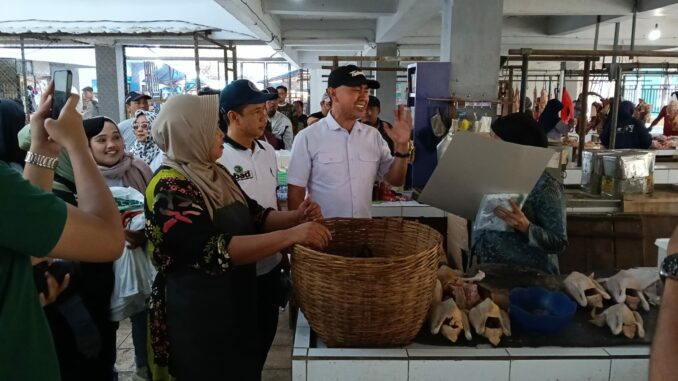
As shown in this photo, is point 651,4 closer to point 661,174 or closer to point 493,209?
point 661,174

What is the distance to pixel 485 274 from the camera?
191 cm

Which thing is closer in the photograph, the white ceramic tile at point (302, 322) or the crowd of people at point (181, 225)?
the crowd of people at point (181, 225)

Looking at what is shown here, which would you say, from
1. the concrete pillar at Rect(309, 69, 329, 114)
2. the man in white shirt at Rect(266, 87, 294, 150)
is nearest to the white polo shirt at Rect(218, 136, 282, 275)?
the man in white shirt at Rect(266, 87, 294, 150)

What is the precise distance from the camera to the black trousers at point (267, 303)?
2135mm

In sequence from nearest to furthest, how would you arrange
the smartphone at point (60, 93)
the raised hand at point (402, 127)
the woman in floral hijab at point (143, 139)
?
the smartphone at point (60, 93)
the raised hand at point (402, 127)
the woman in floral hijab at point (143, 139)

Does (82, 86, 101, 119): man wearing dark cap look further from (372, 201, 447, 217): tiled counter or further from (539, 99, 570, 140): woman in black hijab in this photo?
(539, 99, 570, 140): woman in black hijab

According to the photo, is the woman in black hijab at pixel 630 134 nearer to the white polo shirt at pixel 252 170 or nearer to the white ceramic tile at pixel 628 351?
the white polo shirt at pixel 252 170

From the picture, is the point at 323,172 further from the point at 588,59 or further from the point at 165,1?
the point at 165,1

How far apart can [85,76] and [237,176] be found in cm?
2047

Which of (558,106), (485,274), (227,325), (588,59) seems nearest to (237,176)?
(227,325)

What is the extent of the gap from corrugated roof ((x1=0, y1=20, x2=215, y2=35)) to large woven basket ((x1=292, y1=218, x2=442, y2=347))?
257 inches

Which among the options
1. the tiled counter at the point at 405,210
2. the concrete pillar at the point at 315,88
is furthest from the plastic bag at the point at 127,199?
the concrete pillar at the point at 315,88

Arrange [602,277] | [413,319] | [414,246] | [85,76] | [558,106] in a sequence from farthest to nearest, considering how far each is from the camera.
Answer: [85,76]
[558,106]
[602,277]
[414,246]
[413,319]

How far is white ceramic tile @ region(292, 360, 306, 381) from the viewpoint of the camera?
142 centimetres
